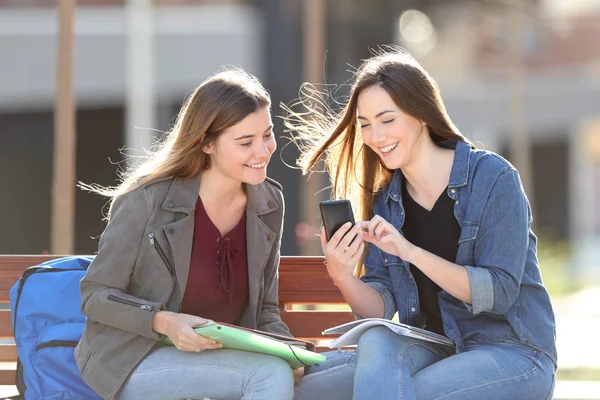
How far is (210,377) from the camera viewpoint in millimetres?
3574

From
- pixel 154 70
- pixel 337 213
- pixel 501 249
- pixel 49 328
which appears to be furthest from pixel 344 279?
pixel 154 70

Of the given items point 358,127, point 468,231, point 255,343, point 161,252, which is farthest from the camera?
point 358,127

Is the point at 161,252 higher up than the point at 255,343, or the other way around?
the point at 161,252

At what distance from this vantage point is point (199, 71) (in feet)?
56.9

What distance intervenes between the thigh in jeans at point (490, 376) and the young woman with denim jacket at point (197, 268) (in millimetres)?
447

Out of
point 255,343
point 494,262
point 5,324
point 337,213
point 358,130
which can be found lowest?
point 5,324

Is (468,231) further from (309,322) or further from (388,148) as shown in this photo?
(309,322)

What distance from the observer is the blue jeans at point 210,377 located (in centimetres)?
352

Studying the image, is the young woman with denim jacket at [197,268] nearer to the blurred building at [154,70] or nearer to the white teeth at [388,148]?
the white teeth at [388,148]

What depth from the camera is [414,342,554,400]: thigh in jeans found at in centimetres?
349


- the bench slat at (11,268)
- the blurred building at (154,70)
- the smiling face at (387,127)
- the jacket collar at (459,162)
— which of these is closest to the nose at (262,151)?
the smiling face at (387,127)

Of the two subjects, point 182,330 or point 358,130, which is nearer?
point 182,330

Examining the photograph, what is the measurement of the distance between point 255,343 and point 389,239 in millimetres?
583

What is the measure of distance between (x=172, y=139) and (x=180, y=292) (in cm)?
60
